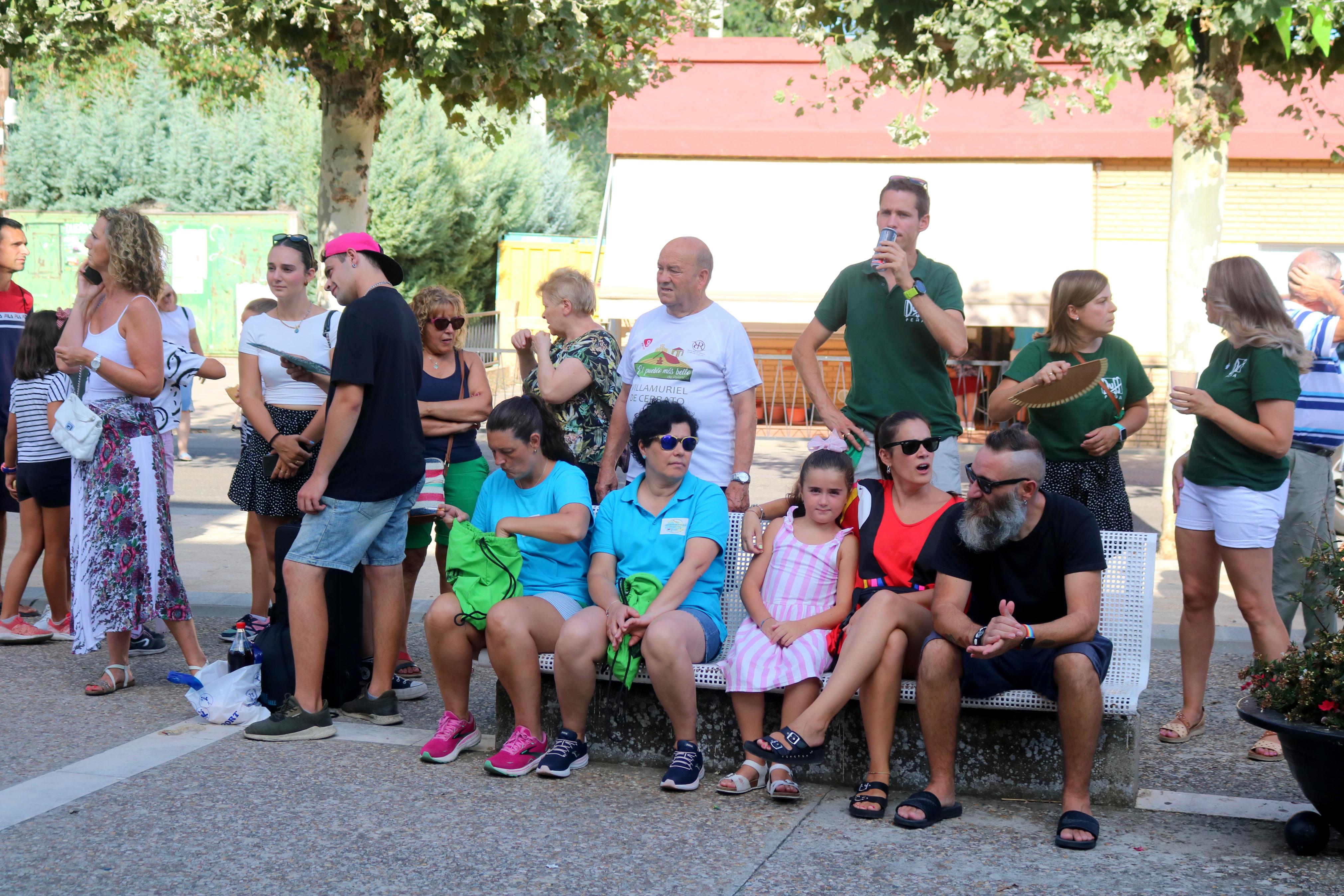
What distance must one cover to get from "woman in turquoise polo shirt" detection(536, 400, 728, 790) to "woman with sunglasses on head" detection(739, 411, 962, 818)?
244mm

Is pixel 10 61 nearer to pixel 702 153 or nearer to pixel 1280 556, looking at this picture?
pixel 702 153

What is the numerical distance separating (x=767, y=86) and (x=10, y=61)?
1003 cm

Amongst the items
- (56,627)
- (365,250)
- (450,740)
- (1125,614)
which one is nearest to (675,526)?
(450,740)

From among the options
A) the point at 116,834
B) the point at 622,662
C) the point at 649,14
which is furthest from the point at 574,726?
the point at 649,14

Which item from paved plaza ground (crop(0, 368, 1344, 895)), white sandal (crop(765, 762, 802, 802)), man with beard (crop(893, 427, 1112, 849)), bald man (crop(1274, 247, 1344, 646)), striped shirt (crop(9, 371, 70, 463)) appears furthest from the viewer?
striped shirt (crop(9, 371, 70, 463))

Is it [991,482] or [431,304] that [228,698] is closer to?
[431,304]

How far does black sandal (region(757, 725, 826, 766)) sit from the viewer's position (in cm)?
405

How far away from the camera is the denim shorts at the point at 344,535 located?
4859 millimetres

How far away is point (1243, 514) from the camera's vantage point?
15.5 ft

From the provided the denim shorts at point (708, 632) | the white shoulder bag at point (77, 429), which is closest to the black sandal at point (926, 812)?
the denim shorts at point (708, 632)

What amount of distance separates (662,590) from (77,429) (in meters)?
2.72

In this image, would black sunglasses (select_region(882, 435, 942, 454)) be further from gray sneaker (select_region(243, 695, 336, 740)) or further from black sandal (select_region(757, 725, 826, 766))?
gray sneaker (select_region(243, 695, 336, 740))

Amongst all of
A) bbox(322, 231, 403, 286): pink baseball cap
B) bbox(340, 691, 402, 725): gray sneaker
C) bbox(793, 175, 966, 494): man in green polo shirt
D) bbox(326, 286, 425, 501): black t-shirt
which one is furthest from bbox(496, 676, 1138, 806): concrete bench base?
bbox(322, 231, 403, 286): pink baseball cap

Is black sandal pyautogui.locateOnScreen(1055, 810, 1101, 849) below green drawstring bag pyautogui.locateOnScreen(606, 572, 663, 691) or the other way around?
below
